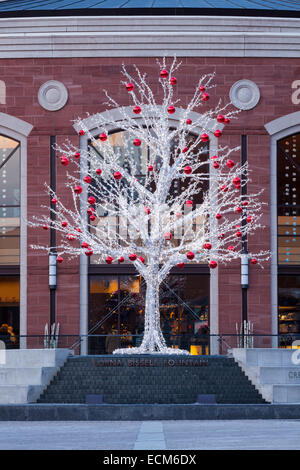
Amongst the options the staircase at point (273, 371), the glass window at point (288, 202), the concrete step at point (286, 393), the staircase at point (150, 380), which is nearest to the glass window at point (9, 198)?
the staircase at point (150, 380)

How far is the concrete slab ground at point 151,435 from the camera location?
47.3 feet

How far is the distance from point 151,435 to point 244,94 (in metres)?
19.3

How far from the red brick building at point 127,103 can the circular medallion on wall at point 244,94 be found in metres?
0.04

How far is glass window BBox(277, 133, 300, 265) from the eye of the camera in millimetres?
32844

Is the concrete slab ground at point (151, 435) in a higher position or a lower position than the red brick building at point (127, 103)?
lower

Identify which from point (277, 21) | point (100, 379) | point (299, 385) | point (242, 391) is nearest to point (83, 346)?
point (100, 379)

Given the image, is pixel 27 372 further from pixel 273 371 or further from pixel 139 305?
pixel 139 305

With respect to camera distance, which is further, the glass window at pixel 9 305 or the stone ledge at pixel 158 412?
the glass window at pixel 9 305

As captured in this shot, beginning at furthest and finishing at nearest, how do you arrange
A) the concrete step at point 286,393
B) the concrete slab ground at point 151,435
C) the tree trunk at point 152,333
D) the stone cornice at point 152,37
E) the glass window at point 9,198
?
the glass window at point 9,198 → the stone cornice at point 152,37 → the tree trunk at point 152,333 → the concrete step at point 286,393 → the concrete slab ground at point 151,435

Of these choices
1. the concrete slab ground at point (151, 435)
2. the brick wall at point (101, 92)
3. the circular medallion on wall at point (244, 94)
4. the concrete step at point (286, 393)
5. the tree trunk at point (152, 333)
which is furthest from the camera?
the circular medallion on wall at point (244, 94)

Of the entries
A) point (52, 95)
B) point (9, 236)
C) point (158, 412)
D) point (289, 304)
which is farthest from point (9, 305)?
point (158, 412)

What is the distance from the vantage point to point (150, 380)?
24.0 m

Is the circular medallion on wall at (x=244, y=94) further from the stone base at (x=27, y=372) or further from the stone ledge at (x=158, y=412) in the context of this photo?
the stone ledge at (x=158, y=412)

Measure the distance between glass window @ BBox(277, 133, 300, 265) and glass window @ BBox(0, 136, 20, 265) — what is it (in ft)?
33.1
